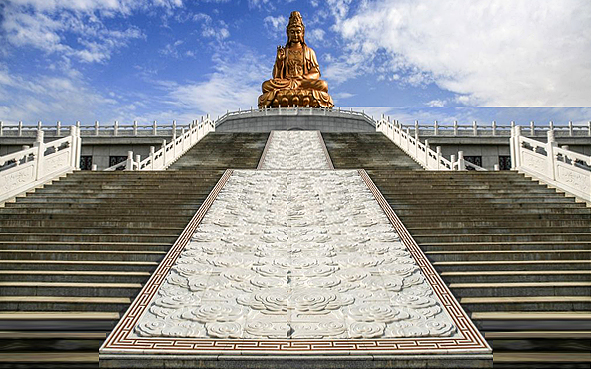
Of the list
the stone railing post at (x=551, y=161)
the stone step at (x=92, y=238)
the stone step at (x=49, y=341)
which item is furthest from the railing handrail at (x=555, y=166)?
the stone step at (x=49, y=341)

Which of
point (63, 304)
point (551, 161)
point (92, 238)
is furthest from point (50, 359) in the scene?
point (551, 161)

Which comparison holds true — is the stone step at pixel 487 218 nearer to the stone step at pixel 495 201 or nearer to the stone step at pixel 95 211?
the stone step at pixel 495 201

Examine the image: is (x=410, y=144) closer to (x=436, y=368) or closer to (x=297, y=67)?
(x=436, y=368)

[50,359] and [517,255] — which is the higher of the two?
[517,255]

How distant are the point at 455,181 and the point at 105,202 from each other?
7.51 meters

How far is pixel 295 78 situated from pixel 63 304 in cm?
2743

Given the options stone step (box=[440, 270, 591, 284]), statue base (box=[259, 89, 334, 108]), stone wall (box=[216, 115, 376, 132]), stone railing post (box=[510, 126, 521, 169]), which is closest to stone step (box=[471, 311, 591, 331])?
stone step (box=[440, 270, 591, 284])

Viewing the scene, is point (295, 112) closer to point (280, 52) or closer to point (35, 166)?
point (280, 52)

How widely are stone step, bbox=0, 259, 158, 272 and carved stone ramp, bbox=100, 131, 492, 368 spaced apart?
1.14ft

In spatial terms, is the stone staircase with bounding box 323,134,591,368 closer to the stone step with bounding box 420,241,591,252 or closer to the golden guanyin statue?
the stone step with bounding box 420,241,591,252

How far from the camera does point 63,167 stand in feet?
34.6

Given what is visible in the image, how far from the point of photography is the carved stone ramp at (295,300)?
364cm

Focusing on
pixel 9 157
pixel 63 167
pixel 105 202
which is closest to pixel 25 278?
pixel 105 202

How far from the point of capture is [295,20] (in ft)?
104
